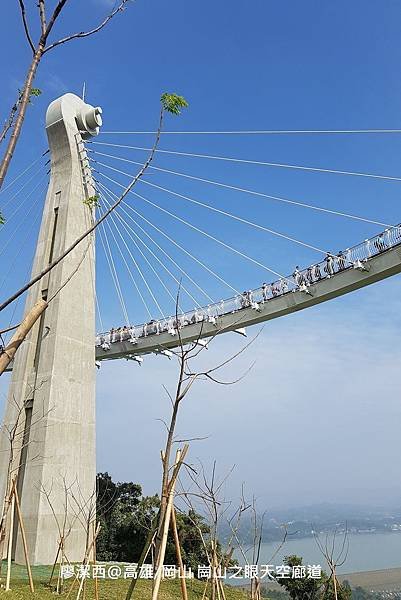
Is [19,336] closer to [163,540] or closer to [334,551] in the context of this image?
[163,540]

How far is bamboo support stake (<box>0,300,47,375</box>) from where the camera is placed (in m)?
1.33

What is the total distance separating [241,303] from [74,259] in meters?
3.85

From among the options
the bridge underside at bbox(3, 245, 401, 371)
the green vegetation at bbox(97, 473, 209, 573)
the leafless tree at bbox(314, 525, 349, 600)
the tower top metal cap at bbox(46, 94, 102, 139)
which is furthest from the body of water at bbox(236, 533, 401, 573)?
the tower top metal cap at bbox(46, 94, 102, 139)

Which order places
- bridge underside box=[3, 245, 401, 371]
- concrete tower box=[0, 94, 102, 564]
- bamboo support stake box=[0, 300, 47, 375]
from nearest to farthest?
bamboo support stake box=[0, 300, 47, 375] < bridge underside box=[3, 245, 401, 371] < concrete tower box=[0, 94, 102, 564]

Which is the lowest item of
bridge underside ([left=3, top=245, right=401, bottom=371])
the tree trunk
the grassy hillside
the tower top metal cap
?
the grassy hillside

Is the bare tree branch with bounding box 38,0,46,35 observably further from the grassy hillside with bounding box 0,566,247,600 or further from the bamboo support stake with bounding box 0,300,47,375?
the grassy hillside with bounding box 0,566,247,600

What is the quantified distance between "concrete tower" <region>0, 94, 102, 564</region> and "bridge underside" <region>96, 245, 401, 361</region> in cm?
164

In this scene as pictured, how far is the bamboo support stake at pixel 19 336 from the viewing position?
133 cm

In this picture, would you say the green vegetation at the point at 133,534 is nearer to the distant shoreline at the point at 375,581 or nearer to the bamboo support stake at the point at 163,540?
the distant shoreline at the point at 375,581

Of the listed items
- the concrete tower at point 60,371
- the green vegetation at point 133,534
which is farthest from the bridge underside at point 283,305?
the green vegetation at point 133,534

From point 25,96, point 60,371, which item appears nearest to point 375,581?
point 60,371

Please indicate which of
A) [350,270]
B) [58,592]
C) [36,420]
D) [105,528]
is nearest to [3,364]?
[58,592]

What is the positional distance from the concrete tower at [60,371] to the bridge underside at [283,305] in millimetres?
1638

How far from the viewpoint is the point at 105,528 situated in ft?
50.1
